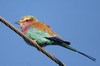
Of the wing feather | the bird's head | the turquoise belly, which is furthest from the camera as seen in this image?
the bird's head

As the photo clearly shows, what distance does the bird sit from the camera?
4.80 metres

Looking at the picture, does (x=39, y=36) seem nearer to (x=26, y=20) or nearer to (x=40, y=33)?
(x=40, y=33)

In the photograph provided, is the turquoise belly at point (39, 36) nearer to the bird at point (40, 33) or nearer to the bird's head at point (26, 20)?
the bird at point (40, 33)

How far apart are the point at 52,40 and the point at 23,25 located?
1.17 meters

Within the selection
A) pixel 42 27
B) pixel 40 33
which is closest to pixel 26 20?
pixel 42 27

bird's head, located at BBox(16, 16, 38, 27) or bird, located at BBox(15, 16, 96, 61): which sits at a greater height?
bird's head, located at BBox(16, 16, 38, 27)

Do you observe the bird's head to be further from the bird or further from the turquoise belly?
the turquoise belly

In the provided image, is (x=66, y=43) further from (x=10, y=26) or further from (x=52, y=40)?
(x=10, y=26)

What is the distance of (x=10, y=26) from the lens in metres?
3.04

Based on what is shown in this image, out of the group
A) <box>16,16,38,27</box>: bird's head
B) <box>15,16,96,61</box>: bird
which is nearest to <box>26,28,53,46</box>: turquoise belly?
<box>15,16,96,61</box>: bird

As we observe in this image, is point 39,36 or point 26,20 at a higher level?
point 26,20

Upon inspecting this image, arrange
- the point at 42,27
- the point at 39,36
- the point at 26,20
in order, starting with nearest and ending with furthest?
the point at 39,36
the point at 42,27
the point at 26,20

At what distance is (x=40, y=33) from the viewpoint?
529 cm

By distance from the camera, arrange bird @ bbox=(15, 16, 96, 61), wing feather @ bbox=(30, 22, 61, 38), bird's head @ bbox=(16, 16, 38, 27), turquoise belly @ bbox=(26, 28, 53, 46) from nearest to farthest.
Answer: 1. bird @ bbox=(15, 16, 96, 61)
2. turquoise belly @ bbox=(26, 28, 53, 46)
3. wing feather @ bbox=(30, 22, 61, 38)
4. bird's head @ bbox=(16, 16, 38, 27)
